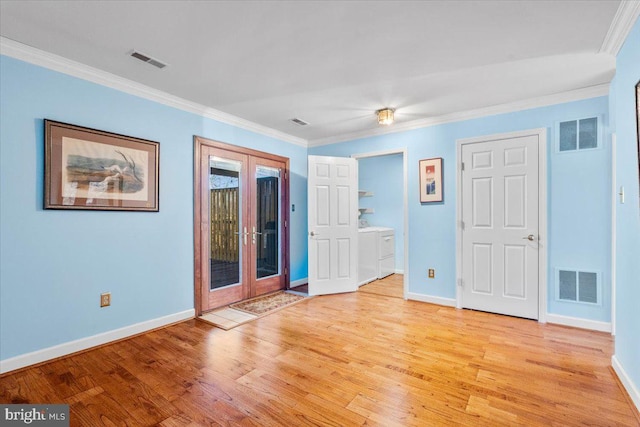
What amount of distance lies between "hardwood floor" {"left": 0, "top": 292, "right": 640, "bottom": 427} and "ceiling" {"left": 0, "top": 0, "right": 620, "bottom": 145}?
8.10 ft

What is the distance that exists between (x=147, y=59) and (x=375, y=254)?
4.28 m

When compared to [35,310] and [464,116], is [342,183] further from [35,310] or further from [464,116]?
[35,310]

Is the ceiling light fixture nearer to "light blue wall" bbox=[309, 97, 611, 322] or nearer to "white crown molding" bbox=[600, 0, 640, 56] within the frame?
"light blue wall" bbox=[309, 97, 611, 322]

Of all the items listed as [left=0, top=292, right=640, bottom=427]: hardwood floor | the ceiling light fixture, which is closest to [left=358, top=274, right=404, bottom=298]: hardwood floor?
[left=0, top=292, right=640, bottom=427]: hardwood floor

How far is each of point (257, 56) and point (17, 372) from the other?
3.04 meters

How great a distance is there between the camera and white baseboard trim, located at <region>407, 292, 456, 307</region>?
3.83 m

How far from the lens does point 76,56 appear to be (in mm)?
2457

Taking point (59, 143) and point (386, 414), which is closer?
point (386, 414)

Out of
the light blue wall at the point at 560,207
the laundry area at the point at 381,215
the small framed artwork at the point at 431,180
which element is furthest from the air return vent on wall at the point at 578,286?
the laundry area at the point at 381,215

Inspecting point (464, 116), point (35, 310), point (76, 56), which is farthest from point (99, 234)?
point (464, 116)

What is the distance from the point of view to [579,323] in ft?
10.2

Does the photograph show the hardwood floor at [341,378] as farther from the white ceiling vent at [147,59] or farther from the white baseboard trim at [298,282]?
the white ceiling vent at [147,59]

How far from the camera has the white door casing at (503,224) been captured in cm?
332

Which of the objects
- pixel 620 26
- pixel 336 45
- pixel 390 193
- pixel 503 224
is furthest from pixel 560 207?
pixel 390 193
